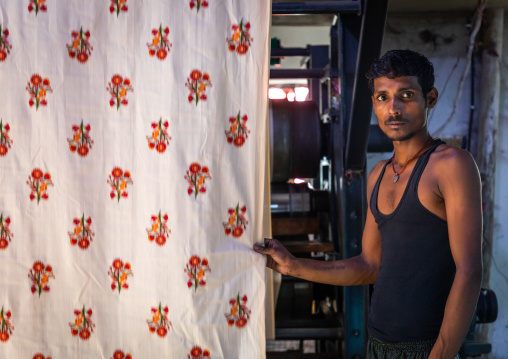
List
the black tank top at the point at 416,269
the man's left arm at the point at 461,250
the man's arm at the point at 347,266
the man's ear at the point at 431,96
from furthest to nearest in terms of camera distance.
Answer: the man's arm at the point at 347,266 → the man's ear at the point at 431,96 → the black tank top at the point at 416,269 → the man's left arm at the point at 461,250

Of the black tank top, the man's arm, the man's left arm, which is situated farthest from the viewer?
the man's arm

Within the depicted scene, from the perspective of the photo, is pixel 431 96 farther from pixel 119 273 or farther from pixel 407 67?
pixel 119 273

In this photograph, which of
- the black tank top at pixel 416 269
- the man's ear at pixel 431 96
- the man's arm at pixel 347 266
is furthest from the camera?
the man's arm at pixel 347 266

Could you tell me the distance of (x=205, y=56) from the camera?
1.73 metres

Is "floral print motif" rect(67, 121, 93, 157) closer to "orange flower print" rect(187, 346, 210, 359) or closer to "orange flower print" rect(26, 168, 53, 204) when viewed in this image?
"orange flower print" rect(26, 168, 53, 204)

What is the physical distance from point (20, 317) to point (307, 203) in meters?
1.96

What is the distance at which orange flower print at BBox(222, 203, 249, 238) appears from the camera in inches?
68.9

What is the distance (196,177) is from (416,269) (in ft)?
2.57

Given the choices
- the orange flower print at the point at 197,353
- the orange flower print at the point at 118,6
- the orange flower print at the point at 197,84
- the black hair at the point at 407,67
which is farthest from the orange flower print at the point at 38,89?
the black hair at the point at 407,67

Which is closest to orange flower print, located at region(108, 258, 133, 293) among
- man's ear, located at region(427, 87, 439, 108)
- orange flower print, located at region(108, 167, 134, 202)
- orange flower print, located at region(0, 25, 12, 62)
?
orange flower print, located at region(108, 167, 134, 202)

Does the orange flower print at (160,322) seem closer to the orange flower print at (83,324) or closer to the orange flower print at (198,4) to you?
the orange flower print at (83,324)

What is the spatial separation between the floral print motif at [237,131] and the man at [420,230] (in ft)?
1.25

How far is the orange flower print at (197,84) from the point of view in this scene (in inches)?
68.1

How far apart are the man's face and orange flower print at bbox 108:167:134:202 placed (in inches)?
35.2
